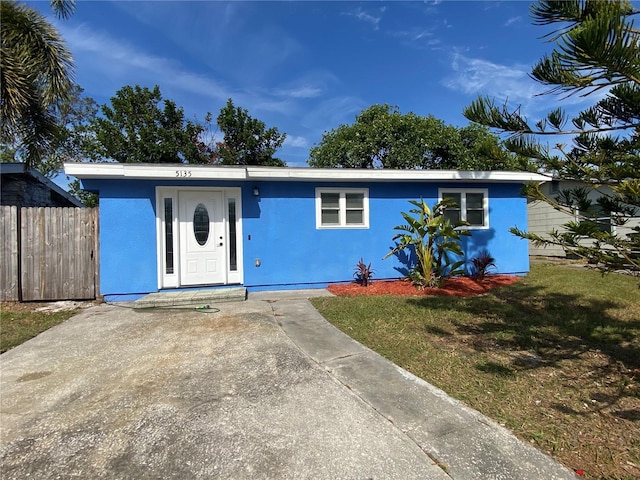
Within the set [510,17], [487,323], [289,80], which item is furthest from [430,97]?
[487,323]

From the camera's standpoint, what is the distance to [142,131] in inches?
695

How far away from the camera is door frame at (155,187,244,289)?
7.32 metres

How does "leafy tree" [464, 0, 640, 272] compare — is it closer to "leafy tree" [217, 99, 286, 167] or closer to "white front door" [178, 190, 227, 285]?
"white front door" [178, 190, 227, 285]

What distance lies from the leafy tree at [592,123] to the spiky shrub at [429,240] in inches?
182

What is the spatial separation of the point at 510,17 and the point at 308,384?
4497mm

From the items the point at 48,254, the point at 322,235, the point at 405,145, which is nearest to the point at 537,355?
the point at 322,235

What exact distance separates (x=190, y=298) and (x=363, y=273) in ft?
12.5

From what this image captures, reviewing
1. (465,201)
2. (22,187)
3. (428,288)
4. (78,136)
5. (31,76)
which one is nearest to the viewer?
(428,288)

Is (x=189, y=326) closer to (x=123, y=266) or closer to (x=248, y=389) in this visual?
(x=248, y=389)

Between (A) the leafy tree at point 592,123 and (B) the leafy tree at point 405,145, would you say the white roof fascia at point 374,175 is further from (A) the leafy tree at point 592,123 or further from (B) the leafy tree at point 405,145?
(B) the leafy tree at point 405,145

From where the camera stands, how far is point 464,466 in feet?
6.56

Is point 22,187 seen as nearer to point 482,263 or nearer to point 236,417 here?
point 236,417

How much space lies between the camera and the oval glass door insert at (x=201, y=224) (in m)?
7.61

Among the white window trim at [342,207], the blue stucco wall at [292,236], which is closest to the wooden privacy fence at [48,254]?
the blue stucco wall at [292,236]
